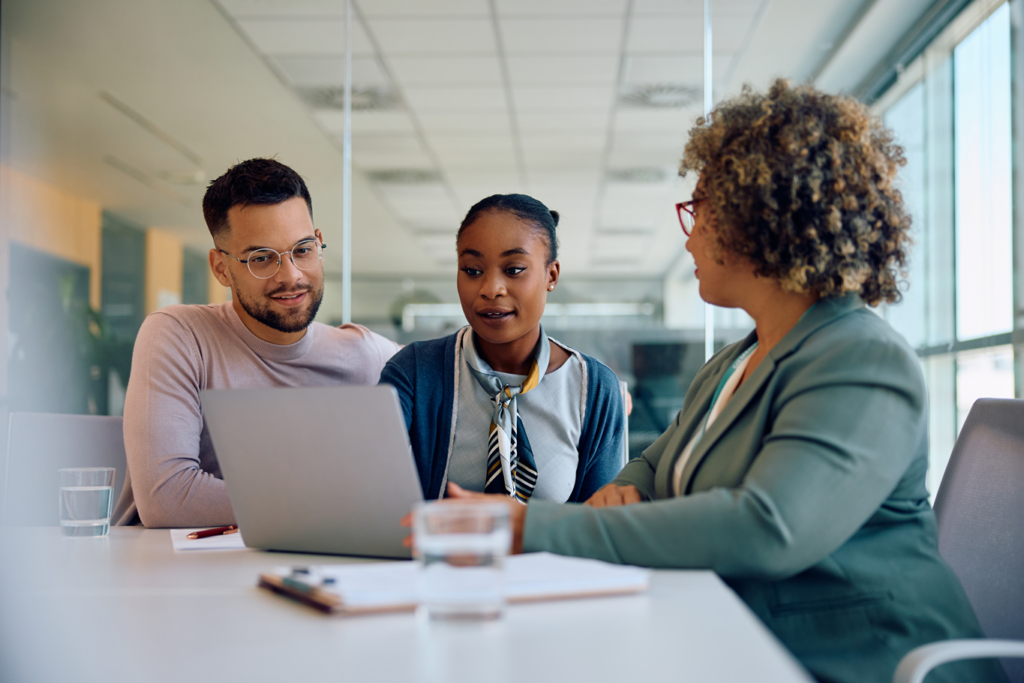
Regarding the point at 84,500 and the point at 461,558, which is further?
the point at 84,500

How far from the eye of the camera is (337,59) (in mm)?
4270

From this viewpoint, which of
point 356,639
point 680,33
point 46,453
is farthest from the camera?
point 680,33

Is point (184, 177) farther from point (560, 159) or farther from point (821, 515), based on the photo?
point (821, 515)

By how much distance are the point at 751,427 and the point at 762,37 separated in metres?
3.60

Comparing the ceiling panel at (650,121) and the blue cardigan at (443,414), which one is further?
the ceiling panel at (650,121)

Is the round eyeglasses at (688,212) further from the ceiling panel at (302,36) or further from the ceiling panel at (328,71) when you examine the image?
the ceiling panel at (328,71)

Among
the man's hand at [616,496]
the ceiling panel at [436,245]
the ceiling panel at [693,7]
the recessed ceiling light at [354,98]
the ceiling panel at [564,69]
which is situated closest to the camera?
the man's hand at [616,496]

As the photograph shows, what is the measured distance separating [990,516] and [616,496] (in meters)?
0.55

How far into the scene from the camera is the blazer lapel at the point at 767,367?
109cm

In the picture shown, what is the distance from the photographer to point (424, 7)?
3805 mm

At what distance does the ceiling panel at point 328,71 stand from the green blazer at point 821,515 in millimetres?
3641

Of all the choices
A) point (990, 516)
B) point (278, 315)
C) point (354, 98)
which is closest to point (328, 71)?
point (354, 98)

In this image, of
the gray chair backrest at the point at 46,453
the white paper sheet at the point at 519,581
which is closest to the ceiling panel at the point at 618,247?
the gray chair backrest at the point at 46,453

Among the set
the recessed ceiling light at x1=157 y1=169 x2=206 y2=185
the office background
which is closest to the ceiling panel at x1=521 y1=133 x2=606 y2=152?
the office background
